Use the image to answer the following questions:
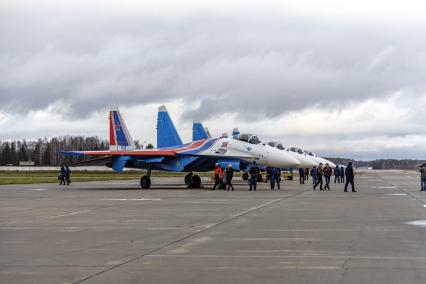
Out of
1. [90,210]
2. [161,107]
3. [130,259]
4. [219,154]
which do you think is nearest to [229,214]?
[90,210]

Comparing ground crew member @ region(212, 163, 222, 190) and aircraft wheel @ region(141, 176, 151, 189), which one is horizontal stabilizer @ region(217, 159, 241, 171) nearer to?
ground crew member @ region(212, 163, 222, 190)

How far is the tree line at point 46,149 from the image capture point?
527 feet

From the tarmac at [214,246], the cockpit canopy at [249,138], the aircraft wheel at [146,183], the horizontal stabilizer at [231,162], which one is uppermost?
the cockpit canopy at [249,138]

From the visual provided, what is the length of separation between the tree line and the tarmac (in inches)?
5501

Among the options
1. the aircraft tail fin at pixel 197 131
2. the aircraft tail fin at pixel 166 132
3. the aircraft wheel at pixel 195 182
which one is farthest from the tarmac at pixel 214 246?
the aircraft tail fin at pixel 197 131

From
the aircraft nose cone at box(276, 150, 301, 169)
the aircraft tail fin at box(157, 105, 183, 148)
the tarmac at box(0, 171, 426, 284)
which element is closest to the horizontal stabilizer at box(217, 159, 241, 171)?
the aircraft nose cone at box(276, 150, 301, 169)

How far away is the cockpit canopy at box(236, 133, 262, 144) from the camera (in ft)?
111

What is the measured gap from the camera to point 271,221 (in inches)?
574

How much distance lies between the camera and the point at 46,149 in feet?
586

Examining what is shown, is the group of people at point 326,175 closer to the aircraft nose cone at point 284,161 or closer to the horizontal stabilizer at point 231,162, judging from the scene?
the aircraft nose cone at point 284,161

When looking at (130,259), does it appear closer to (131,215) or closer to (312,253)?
(312,253)

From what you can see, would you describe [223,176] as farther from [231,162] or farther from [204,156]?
[204,156]

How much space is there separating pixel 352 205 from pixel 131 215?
761cm

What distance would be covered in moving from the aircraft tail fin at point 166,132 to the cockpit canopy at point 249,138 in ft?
29.4
